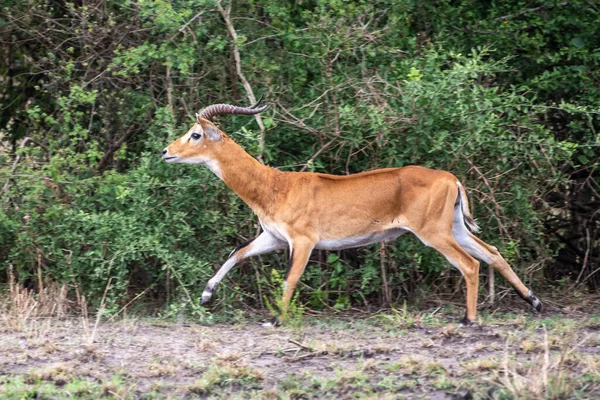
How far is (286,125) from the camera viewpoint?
9.59 metres

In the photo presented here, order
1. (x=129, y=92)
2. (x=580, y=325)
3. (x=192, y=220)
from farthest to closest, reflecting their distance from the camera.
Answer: (x=129, y=92) < (x=192, y=220) < (x=580, y=325)

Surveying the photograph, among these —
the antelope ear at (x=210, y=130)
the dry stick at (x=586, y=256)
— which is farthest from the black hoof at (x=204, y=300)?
the dry stick at (x=586, y=256)

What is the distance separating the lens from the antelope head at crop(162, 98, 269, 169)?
8.91 meters

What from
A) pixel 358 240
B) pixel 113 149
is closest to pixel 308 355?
pixel 358 240

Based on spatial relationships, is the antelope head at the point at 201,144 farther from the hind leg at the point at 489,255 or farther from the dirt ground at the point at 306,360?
the hind leg at the point at 489,255

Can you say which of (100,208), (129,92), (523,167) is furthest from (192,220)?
(523,167)

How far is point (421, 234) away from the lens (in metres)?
8.52

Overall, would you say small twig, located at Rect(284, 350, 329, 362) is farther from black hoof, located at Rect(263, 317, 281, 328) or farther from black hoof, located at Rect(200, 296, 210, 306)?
black hoof, located at Rect(200, 296, 210, 306)

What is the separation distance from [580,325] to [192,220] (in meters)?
3.81

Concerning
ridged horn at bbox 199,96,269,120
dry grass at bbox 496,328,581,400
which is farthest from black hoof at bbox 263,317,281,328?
dry grass at bbox 496,328,581,400

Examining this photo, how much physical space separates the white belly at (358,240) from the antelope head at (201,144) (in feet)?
4.34

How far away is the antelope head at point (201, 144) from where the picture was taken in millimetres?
8914

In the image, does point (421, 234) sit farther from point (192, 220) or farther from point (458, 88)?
point (192, 220)

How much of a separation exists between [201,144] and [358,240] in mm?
1739
